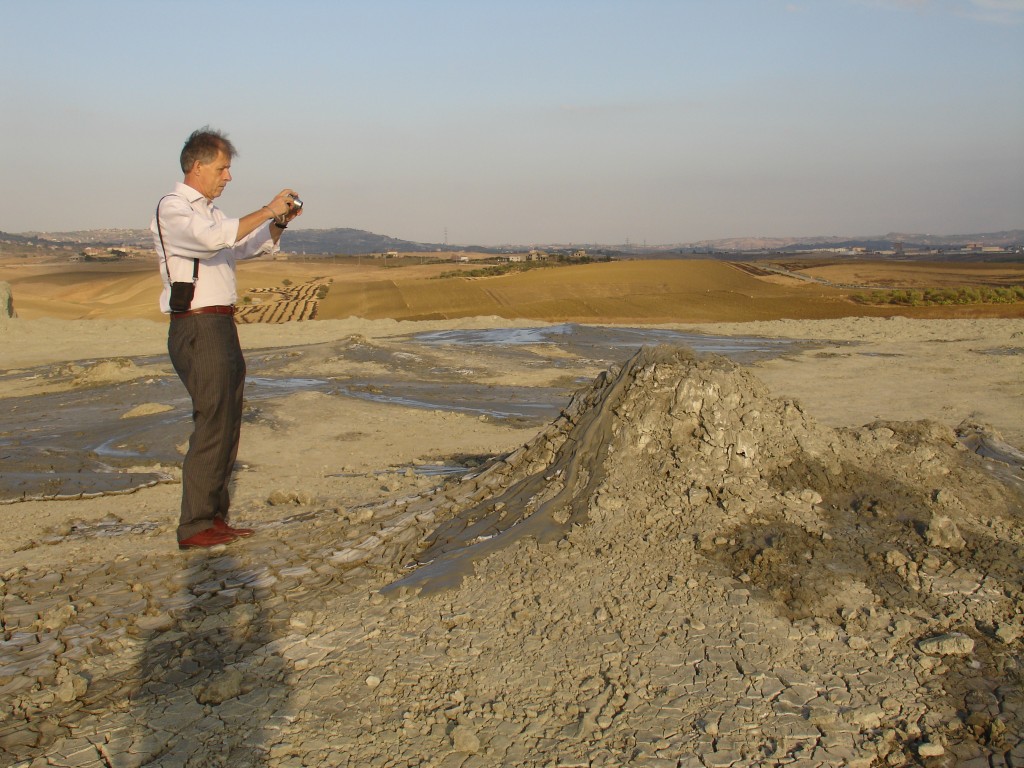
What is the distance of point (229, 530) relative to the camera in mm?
4324

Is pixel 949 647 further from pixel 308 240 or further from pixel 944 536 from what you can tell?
pixel 308 240

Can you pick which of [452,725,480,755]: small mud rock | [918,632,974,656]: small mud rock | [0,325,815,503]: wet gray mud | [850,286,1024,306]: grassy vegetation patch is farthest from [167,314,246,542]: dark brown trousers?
[850,286,1024,306]: grassy vegetation patch

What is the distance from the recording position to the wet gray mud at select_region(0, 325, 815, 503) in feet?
23.8

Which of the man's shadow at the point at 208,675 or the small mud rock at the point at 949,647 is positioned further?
the small mud rock at the point at 949,647

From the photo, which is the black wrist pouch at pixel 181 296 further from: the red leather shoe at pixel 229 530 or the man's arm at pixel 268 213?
the red leather shoe at pixel 229 530

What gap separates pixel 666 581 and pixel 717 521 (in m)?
0.48

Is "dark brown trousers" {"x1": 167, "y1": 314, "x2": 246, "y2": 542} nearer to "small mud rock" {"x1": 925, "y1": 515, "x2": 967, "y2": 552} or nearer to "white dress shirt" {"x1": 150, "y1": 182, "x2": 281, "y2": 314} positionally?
"white dress shirt" {"x1": 150, "y1": 182, "x2": 281, "y2": 314}

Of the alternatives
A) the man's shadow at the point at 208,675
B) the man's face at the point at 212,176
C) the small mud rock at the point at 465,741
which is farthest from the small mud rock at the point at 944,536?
the man's face at the point at 212,176

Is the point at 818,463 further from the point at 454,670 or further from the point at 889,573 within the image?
the point at 454,670

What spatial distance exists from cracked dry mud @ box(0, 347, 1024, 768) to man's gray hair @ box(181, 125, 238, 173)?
73.4 inches

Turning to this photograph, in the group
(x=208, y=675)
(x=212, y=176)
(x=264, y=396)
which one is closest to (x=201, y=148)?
(x=212, y=176)

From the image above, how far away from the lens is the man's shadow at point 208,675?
260 cm

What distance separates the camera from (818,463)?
4.07 m

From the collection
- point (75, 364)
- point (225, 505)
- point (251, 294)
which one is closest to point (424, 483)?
point (225, 505)
